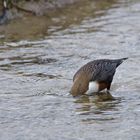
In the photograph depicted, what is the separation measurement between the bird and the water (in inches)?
6.3

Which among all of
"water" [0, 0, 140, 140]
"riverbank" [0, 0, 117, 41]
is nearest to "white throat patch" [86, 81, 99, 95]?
"water" [0, 0, 140, 140]

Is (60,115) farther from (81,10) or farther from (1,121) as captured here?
(81,10)

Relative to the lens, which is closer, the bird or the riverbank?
the bird

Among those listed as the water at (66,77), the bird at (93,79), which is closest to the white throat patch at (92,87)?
the bird at (93,79)

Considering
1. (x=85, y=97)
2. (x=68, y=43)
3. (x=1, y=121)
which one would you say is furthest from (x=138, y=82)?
(x=68, y=43)

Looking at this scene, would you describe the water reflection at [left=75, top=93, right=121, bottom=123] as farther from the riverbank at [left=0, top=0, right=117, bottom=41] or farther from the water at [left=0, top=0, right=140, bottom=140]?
the riverbank at [left=0, top=0, right=117, bottom=41]

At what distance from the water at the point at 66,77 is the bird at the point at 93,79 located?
16 centimetres

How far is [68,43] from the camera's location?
14.6 m

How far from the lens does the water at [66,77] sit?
8.38 meters

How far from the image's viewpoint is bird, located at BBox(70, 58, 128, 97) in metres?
10.1

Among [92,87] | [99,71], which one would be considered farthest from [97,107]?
[99,71]

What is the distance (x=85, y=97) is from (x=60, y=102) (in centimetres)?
48

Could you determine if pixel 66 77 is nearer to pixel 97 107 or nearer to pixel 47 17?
pixel 97 107

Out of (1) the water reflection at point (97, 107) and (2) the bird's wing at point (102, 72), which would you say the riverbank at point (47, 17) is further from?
(1) the water reflection at point (97, 107)
